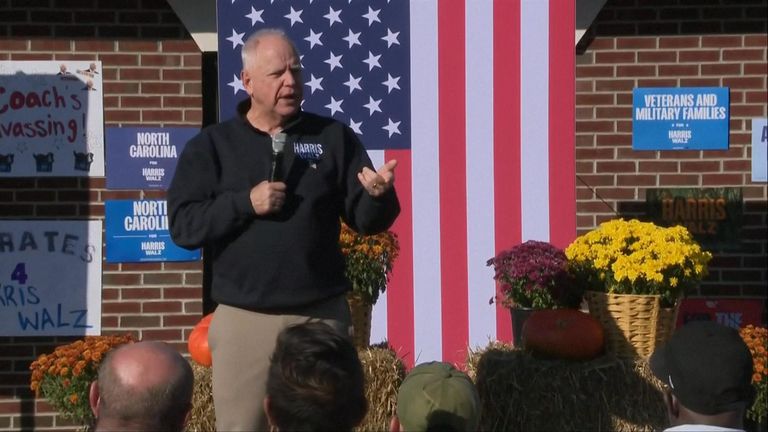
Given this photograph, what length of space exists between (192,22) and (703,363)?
13.4 ft

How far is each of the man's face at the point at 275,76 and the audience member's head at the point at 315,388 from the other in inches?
52.8

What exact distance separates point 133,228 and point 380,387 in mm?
1929

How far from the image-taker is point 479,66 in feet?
18.2

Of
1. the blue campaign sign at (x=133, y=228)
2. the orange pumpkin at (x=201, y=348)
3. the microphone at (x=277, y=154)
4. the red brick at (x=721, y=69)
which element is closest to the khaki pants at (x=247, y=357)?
the microphone at (x=277, y=154)

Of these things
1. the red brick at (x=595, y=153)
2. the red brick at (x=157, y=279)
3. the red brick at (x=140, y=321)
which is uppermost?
the red brick at (x=595, y=153)

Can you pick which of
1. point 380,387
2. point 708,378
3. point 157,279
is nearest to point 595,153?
point 380,387

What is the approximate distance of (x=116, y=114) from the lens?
6.18m

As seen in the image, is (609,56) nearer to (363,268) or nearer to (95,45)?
(363,268)

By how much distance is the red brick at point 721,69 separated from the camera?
635 centimetres

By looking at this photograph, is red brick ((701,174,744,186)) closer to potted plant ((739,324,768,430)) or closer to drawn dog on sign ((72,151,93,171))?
potted plant ((739,324,768,430))

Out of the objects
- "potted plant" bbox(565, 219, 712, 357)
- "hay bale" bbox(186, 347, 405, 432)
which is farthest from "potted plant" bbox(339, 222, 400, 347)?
"potted plant" bbox(565, 219, 712, 357)

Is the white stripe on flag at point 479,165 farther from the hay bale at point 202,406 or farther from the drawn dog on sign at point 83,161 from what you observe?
the drawn dog on sign at point 83,161

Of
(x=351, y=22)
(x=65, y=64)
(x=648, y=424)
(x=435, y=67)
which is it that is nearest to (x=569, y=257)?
(x=648, y=424)

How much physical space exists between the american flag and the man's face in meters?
1.85
